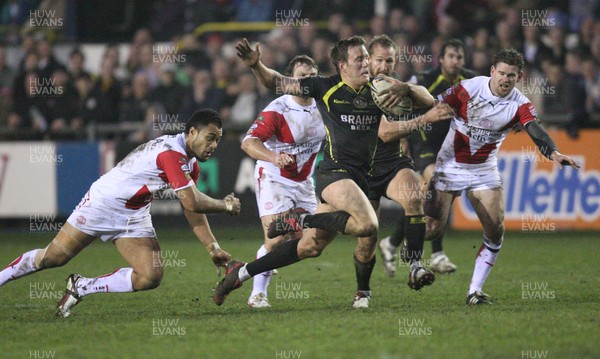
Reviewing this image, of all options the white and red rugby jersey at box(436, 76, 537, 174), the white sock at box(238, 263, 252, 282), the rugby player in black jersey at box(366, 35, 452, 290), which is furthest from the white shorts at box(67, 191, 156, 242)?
the white and red rugby jersey at box(436, 76, 537, 174)

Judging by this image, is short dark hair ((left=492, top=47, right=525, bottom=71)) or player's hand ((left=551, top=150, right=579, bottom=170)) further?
short dark hair ((left=492, top=47, right=525, bottom=71))

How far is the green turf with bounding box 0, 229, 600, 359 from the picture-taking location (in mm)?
6992

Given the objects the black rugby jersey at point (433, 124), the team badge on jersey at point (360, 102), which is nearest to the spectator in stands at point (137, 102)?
the black rugby jersey at point (433, 124)

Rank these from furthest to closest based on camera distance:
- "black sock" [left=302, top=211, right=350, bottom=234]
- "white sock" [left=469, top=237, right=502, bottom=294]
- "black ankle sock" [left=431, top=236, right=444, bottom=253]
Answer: "black ankle sock" [left=431, top=236, right=444, bottom=253] < "white sock" [left=469, top=237, right=502, bottom=294] < "black sock" [left=302, top=211, right=350, bottom=234]

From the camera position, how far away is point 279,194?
9859 mm

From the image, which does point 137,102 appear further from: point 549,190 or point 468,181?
point 468,181

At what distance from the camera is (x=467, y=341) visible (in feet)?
23.5

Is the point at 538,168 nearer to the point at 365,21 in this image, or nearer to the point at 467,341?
the point at 365,21

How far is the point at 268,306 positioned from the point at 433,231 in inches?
75.2

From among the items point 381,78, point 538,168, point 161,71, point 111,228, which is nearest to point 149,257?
point 111,228

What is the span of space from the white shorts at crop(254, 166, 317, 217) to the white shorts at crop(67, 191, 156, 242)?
1431 mm

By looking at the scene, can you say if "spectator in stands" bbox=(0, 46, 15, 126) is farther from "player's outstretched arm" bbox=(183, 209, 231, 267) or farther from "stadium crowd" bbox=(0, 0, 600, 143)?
"player's outstretched arm" bbox=(183, 209, 231, 267)

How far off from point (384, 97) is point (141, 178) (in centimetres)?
223

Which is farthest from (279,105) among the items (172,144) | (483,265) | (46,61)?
(46,61)
